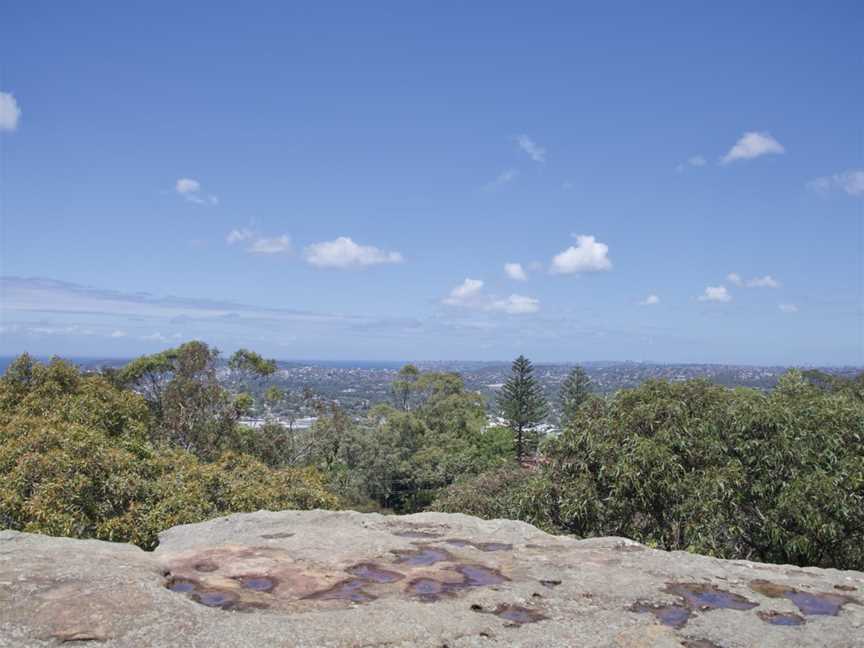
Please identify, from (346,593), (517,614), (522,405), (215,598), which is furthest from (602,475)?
(522,405)

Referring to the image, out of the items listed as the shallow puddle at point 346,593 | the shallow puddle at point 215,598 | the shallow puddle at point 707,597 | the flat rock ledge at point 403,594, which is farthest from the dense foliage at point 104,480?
the shallow puddle at point 707,597

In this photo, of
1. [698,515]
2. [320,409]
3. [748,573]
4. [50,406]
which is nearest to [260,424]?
[320,409]

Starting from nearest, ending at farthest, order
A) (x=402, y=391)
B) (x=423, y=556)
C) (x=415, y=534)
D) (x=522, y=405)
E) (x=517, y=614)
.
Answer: (x=517, y=614) < (x=423, y=556) < (x=415, y=534) < (x=522, y=405) < (x=402, y=391)

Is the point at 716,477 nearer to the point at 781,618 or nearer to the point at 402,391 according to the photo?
the point at 781,618

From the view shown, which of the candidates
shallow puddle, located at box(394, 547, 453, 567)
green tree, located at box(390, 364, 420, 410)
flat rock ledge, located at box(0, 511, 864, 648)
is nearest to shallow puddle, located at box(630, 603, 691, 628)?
flat rock ledge, located at box(0, 511, 864, 648)

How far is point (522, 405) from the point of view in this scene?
164 ft

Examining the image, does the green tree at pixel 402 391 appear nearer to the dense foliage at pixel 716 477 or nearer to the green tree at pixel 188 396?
the green tree at pixel 188 396

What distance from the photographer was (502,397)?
2004 inches

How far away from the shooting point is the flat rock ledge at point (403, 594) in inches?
235

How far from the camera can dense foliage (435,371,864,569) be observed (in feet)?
39.1

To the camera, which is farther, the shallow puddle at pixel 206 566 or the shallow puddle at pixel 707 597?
the shallow puddle at pixel 206 566

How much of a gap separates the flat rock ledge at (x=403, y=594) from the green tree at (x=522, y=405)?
40.6 m

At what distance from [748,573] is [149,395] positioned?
2669 centimetres

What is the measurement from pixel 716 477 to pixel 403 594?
7581 millimetres
